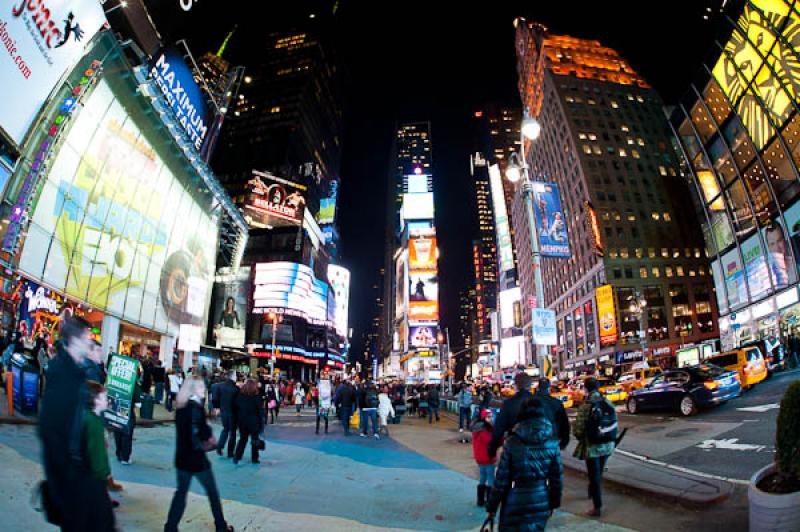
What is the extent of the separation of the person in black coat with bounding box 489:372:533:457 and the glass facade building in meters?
43.7

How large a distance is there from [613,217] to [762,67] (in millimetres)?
40969

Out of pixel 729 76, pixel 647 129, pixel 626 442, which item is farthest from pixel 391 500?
pixel 647 129

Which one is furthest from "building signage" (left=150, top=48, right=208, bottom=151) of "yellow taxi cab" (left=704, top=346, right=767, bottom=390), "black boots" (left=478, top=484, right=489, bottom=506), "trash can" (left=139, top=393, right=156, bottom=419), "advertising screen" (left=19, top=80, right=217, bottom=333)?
"yellow taxi cab" (left=704, top=346, right=767, bottom=390)

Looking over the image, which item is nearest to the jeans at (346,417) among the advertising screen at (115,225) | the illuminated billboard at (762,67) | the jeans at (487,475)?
the advertising screen at (115,225)

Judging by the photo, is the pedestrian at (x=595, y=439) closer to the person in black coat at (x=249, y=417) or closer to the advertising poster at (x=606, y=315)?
the person in black coat at (x=249, y=417)

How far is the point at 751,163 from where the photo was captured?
42.8 meters

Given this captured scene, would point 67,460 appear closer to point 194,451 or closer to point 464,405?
point 194,451

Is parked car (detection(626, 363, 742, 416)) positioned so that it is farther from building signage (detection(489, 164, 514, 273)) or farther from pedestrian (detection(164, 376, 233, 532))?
building signage (detection(489, 164, 514, 273))

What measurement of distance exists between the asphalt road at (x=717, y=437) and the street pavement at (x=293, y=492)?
4355mm

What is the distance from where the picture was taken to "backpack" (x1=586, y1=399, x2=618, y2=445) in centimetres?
622

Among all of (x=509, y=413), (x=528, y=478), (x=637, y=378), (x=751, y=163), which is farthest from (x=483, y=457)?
(x=751, y=163)

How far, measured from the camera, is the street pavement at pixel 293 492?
17.8ft

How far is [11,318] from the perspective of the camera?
688 inches

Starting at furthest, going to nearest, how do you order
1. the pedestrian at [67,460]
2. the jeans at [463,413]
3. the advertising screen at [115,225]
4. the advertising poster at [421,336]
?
the advertising poster at [421,336] → the advertising screen at [115,225] → the jeans at [463,413] → the pedestrian at [67,460]
